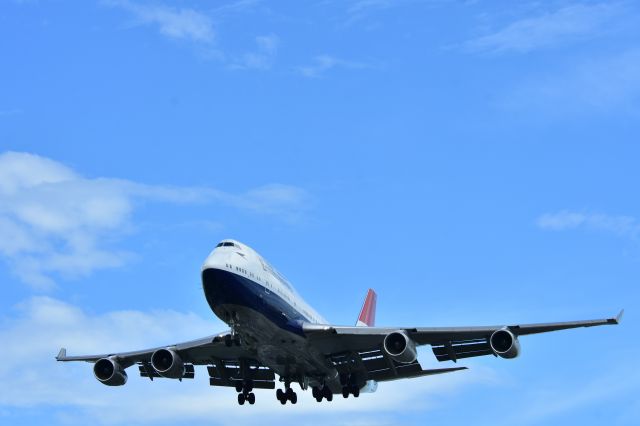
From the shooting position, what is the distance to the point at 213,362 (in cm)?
6425

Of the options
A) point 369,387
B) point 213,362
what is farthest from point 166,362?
point 369,387

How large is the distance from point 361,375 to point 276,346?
730 centimetres

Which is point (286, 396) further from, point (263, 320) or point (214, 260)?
point (214, 260)

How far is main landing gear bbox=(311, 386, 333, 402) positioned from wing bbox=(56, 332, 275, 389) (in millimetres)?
2929

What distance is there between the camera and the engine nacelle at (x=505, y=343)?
56312 mm

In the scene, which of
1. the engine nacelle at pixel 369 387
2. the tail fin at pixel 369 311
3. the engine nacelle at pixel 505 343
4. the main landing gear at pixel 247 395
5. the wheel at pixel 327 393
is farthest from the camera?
the tail fin at pixel 369 311

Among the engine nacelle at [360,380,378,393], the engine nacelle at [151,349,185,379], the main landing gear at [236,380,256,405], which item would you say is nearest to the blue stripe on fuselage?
the engine nacelle at [151,349,185,379]

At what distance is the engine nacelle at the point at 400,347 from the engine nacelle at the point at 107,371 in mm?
15768

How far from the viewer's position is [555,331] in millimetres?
56875

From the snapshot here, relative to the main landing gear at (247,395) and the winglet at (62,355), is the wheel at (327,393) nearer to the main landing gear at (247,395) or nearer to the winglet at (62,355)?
the main landing gear at (247,395)

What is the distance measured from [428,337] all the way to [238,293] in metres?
10.9

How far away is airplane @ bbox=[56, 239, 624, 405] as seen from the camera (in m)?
54.8

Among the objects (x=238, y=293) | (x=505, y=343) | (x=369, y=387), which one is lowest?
(x=238, y=293)

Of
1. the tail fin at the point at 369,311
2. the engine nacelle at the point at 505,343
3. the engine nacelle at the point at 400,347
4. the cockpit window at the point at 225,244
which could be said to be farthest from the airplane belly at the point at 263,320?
the tail fin at the point at 369,311
